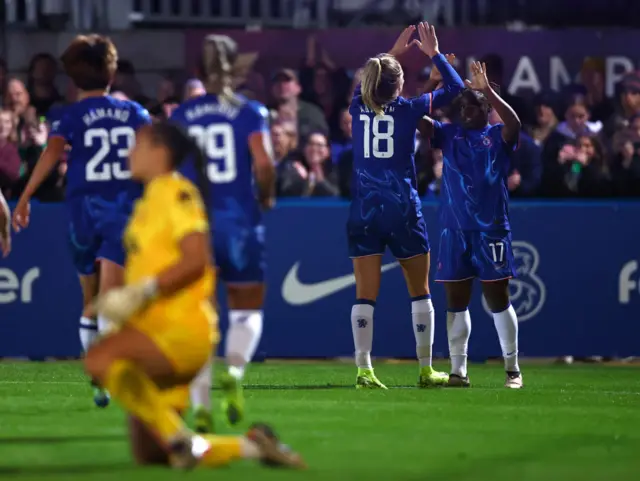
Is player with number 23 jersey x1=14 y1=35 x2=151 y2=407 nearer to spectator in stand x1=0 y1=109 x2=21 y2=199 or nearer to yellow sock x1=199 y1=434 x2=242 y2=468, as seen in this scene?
yellow sock x1=199 y1=434 x2=242 y2=468

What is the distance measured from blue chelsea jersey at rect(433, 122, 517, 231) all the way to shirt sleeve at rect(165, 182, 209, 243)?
5534 millimetres

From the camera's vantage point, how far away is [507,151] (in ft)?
39.5

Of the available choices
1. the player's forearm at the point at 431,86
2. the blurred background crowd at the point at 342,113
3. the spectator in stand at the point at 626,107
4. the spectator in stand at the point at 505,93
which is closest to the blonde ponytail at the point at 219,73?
the player's forearm at the point at 431,86

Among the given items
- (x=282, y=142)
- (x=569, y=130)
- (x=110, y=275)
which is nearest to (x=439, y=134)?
(x=110, y=275)

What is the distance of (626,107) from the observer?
17672 millimetres

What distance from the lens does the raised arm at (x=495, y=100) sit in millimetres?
11586

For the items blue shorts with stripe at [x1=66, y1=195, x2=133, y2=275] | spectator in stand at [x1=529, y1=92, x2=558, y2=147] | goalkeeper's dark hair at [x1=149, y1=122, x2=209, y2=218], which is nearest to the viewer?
goalkeeper's dark hair at [x1=149, y1=122, x2=209, y2=218]

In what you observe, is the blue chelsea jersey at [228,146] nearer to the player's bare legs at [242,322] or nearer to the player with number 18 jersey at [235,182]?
the player with number 18 jersey at [235,182]

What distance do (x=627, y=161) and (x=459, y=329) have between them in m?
5.02

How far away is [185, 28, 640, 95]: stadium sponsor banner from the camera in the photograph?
19.3 m

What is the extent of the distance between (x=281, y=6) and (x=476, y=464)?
14380 millimetres

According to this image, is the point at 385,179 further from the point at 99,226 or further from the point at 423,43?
the point at 99,226

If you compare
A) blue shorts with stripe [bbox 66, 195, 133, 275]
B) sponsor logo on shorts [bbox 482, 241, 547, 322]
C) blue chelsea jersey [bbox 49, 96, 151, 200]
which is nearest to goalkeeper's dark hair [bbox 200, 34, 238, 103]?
blue chelsea jersey [bbox 49, 96, 151, 200]

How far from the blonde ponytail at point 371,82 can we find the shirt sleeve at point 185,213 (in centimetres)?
492
